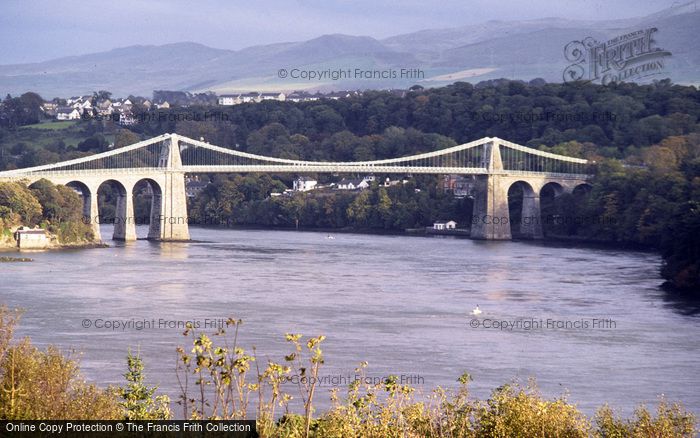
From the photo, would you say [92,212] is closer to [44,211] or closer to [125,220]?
[125,220]

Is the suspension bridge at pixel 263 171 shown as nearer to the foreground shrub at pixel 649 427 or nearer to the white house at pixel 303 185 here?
the white house at pixel 303 185

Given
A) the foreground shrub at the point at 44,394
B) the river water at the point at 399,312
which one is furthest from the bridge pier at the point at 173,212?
the foreground shrub at the point at 44,394

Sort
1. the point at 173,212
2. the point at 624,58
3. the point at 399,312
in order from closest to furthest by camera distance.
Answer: the point at 399,312
the point at 173,212
the point at 624,58

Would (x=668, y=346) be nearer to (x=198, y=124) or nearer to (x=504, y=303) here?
(x=504, y=303)

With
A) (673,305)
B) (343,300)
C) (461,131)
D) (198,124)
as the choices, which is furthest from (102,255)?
(198,124)

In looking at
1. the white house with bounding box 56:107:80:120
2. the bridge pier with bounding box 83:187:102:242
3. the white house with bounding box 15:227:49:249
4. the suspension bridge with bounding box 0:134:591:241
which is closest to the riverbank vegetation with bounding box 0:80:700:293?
the suspension bridge with bounding box 0:134:591:241

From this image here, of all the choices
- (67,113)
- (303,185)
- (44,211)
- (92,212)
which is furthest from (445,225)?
(67,113)
